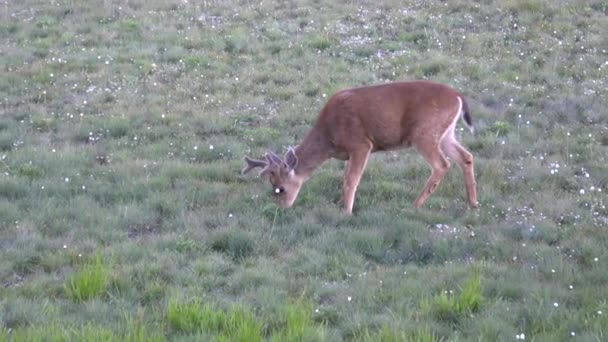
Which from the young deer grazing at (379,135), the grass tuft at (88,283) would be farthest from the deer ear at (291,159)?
the grass tuft at (88,283)

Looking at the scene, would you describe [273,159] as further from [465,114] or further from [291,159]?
[465,114]

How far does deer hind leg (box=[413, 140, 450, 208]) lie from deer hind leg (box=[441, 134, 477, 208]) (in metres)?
0.25

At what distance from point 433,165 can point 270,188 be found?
71.2 inches

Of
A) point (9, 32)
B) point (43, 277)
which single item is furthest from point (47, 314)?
point (9, 32)

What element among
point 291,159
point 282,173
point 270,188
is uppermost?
point 291,159

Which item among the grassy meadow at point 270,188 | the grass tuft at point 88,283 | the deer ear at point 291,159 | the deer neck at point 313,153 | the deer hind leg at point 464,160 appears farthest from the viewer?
the deer neck at point 313,153

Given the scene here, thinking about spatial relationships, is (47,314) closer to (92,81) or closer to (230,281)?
(230,281)

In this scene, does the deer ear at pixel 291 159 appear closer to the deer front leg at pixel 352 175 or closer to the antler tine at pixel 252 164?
the antler tine at pixel 252 164

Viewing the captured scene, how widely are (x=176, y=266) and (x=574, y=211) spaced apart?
4.02 m

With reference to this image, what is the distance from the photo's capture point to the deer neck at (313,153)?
1055 cm

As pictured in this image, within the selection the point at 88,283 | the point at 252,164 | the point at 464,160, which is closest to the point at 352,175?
the point at 252,164

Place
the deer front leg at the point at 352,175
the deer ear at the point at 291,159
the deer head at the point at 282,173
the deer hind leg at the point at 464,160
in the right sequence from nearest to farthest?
the deer front leg at the point at 352,175 < the deer hind leg at the point at 464,160 < the deer head at the point at 282,173 < the deer ear at the point at 291,159

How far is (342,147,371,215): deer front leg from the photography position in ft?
32.4

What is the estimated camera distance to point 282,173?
33.6ft
